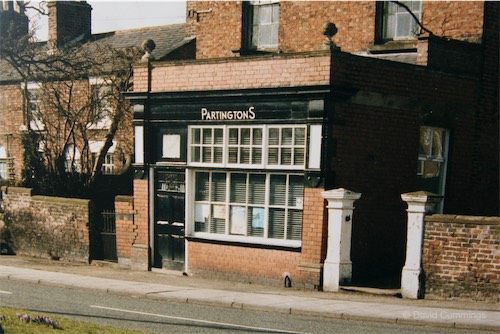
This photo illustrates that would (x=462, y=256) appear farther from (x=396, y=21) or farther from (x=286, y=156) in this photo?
(x=396, y=21)

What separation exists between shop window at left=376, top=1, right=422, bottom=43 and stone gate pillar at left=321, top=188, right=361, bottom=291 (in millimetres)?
6259

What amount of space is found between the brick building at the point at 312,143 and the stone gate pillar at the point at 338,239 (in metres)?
0.25

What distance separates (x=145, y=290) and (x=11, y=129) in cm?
1690

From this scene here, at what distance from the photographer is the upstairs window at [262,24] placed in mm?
21969

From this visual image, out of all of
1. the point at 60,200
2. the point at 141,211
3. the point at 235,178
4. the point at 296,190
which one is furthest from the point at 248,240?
the point at 60,200

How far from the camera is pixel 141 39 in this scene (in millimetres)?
28938

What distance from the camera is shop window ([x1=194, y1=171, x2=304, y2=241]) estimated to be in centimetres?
1609

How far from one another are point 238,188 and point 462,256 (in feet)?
18.0

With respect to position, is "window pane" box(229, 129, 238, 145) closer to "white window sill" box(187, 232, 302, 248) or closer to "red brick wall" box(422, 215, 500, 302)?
"white window sill" box(187, 232, 302, 248)

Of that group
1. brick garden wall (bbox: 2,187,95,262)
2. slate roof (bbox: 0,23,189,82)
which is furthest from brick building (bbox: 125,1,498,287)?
slate roof (bbox: 0,23,189,82)

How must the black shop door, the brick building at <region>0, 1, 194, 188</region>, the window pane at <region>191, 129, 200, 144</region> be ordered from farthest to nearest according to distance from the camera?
the brick building at <region>0, 1, 194, 188</region> < the black shop door < the window pane at <region>191, 129, 200, 144</region>

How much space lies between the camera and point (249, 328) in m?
11.1

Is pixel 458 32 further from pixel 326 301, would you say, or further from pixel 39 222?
pixel 39 222

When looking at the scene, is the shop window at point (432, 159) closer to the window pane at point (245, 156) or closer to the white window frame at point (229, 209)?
the white window frame at point (229, 209)
